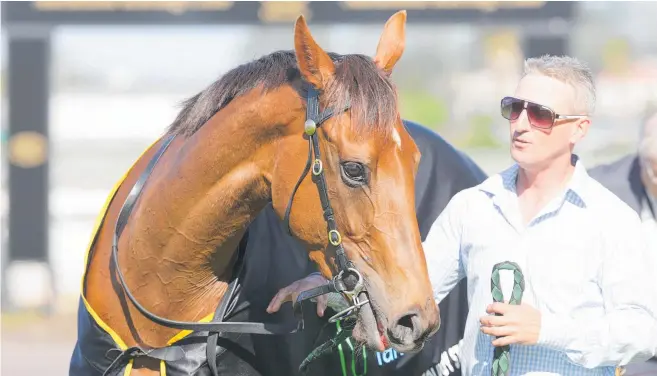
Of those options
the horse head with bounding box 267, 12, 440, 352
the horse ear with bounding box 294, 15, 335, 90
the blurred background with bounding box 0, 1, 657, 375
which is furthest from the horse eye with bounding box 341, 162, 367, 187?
the blurred background with bounding box 0, 1, 657, 375

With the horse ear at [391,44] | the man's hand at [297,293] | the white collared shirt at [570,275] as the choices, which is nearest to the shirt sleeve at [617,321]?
the white collared shirt at [570,275]

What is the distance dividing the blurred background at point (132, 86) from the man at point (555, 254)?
15.8 ft

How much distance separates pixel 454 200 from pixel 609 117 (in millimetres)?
6771

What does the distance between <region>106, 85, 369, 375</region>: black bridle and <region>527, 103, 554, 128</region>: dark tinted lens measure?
53 centimetres

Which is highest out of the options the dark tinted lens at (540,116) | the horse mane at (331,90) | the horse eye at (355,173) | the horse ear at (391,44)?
the horse ear at (391,44)

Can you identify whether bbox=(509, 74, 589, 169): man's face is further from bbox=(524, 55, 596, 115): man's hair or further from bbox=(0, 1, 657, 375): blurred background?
bbox=(0, 1, 657, 375): blurred background

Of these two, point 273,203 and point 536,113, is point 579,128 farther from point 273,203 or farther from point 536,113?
point 273,203

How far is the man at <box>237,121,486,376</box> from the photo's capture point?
273 cm

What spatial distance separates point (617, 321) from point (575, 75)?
69 cm

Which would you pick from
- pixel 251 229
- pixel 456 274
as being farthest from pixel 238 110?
pixel 456 274

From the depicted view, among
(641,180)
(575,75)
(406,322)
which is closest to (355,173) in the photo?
(406,322)

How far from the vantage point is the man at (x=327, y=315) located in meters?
2.73

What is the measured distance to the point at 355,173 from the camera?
2.26 metres

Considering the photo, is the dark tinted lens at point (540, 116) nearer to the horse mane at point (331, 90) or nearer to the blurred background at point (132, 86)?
the horse mane at point (331, 90)
